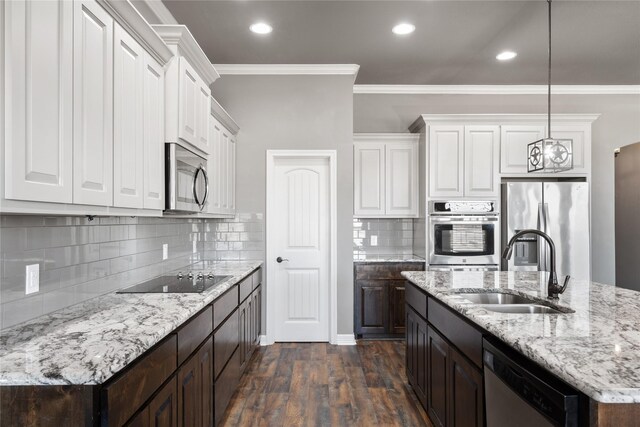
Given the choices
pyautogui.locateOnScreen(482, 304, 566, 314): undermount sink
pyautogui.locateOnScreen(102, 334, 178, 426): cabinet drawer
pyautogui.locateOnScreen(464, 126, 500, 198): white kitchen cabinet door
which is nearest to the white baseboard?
pyautogui.locateOnScreen(464, 126, 500, 198): white kitchen cabinet door

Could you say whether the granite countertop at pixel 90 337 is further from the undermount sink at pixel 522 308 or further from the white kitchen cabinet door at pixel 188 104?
the undermount sink at pixel 522 308

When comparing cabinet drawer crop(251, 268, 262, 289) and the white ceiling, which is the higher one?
the white ceiling

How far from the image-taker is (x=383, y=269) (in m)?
4.33

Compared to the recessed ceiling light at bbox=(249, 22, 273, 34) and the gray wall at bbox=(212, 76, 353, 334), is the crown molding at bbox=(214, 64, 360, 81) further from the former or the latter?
the recessed ceiling light at bbox=(249, 22, 273, 34)

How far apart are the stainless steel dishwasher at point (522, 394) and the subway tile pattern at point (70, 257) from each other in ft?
6.20

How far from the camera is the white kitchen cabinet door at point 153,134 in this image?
204 centimetres

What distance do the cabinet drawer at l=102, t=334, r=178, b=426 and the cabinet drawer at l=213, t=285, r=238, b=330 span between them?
68 centimetres

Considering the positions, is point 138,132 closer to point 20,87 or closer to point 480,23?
point 20,87

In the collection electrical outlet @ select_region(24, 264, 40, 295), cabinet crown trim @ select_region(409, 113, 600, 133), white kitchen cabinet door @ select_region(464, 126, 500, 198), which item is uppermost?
cabinet crown trim @ select_region(409, 113, 600, 133)

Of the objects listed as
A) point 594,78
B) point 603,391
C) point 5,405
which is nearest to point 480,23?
point 594,78

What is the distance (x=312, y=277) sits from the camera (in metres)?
4.32

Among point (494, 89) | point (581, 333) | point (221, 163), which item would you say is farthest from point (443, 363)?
point (494, 89)

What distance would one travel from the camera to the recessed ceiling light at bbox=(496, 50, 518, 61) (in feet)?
12.9

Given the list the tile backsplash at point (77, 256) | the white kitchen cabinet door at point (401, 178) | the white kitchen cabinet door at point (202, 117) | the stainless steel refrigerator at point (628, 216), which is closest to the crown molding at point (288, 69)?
the white kitchen cabinet door at point (401, 178)
